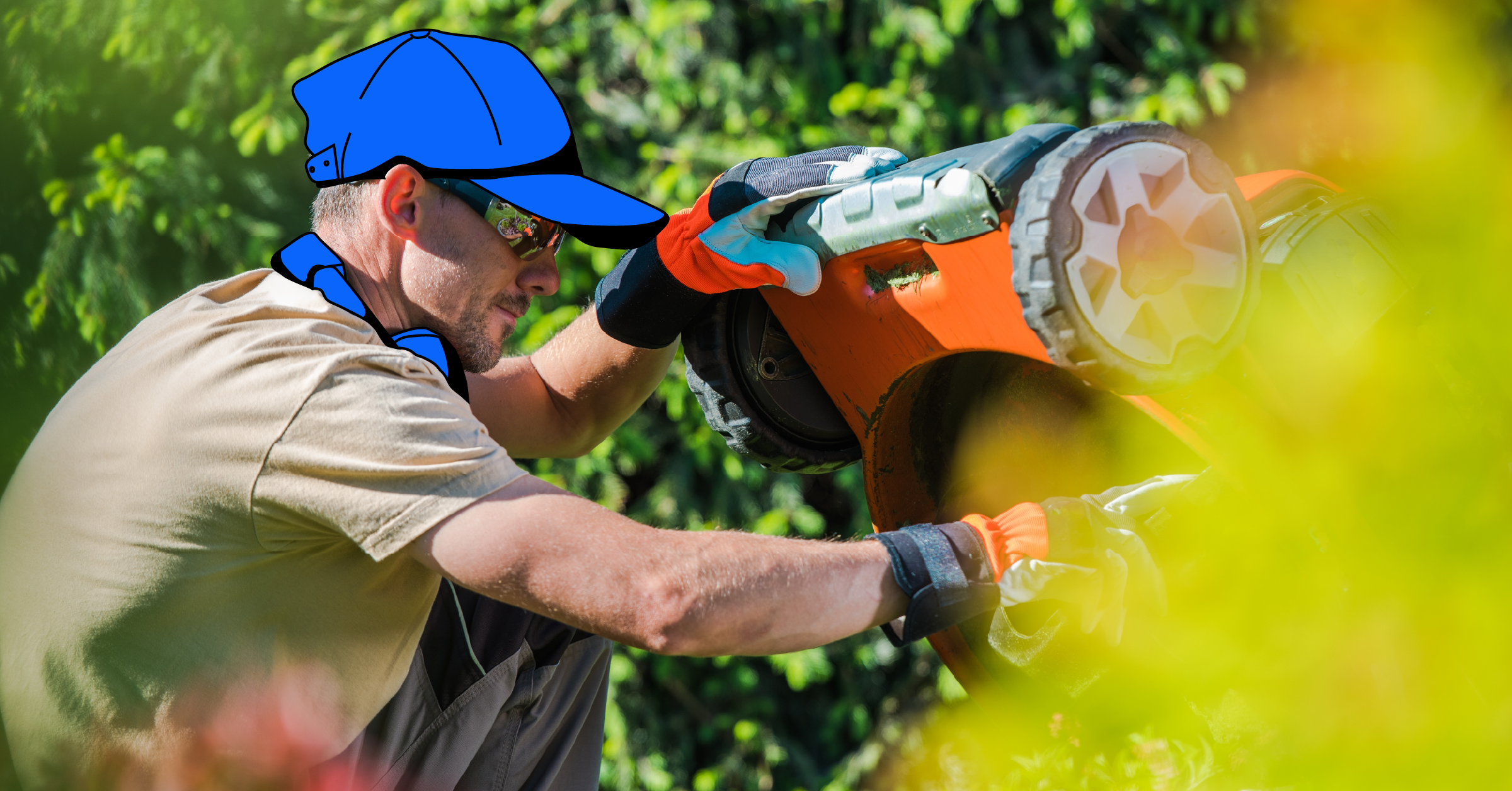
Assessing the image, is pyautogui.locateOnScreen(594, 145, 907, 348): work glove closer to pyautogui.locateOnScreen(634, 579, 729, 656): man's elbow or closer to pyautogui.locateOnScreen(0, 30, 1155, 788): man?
pyautogui.locateOnScreen(0, 30, 1155, 788): man

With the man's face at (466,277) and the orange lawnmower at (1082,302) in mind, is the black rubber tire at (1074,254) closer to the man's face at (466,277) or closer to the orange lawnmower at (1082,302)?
the orange lawnmower at (1082,302)

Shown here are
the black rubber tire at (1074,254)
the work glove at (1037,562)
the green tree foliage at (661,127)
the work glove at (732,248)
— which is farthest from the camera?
the green tree foliage at (661,127)

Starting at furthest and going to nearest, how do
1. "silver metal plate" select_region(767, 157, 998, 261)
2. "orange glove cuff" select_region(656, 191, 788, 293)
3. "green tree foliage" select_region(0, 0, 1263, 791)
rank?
1. "green tree foliage" select_region(0, 0, 1263, 791)
2. "orange glove cuff" select_region(656, 191, 788, 293)
3. "silver metal plate" select_region(767, 157, 998, 261)

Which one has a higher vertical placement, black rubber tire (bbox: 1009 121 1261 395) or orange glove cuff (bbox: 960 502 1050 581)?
black rubber tire (bbox: 1009 121 1261 395)

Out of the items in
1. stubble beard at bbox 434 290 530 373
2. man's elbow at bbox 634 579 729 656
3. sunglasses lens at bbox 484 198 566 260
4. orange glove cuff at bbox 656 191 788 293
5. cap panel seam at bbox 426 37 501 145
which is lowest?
man's elbow at bbox 634 579 729 656

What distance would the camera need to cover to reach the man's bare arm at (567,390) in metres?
2.08

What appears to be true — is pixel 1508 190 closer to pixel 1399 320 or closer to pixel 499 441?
pixel 1399 320

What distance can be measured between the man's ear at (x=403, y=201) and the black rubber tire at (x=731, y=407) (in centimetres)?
48

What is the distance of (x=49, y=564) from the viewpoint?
1465 millimetres

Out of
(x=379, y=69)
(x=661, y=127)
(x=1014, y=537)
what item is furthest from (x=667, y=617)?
(x=661, y=127)

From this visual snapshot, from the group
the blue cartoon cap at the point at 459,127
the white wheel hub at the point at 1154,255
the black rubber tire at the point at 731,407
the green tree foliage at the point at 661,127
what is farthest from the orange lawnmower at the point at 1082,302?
the green tree foliage at the point at 661,127

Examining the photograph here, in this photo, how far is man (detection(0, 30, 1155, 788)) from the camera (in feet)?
4.22

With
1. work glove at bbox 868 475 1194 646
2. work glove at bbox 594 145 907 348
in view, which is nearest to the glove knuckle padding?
work glove at bbox 594 145 907 348

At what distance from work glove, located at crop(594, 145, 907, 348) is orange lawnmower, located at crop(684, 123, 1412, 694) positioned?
4 cm
